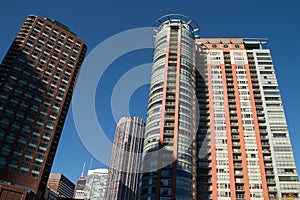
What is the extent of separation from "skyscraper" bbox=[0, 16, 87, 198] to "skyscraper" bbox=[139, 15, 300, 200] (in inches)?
1657

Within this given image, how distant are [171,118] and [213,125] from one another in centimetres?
1716

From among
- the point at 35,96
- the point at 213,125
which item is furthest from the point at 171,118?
the point at 35,96

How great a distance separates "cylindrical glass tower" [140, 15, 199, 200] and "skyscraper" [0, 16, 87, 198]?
4195 cm

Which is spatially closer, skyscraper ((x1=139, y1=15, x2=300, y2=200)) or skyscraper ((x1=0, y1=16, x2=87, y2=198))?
skyscraper ((x1=139, y1=15, x2=300, y2=200))

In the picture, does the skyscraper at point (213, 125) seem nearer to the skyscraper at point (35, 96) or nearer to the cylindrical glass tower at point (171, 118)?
the cylindrical glass tower at point (171, 118)

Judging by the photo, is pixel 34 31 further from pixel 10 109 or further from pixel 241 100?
pixel 241 100

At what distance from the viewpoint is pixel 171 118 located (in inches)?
2977

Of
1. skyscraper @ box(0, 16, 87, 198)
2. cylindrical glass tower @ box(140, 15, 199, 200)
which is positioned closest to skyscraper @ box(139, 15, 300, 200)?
cylindrical glass tower @ box(140, 15, 199, 200)

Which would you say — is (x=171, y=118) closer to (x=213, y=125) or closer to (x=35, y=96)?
(x=213, y=125)

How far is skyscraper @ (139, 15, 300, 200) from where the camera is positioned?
69.2m

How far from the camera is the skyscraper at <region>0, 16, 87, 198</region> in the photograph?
8688 cm

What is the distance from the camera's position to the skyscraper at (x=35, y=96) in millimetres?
86875

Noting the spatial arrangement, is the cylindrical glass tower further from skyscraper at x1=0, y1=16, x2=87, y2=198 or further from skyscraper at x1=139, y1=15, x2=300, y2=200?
skyscraper at x1=0, y1=16, x2=87, y2=198

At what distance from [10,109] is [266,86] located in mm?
91038
